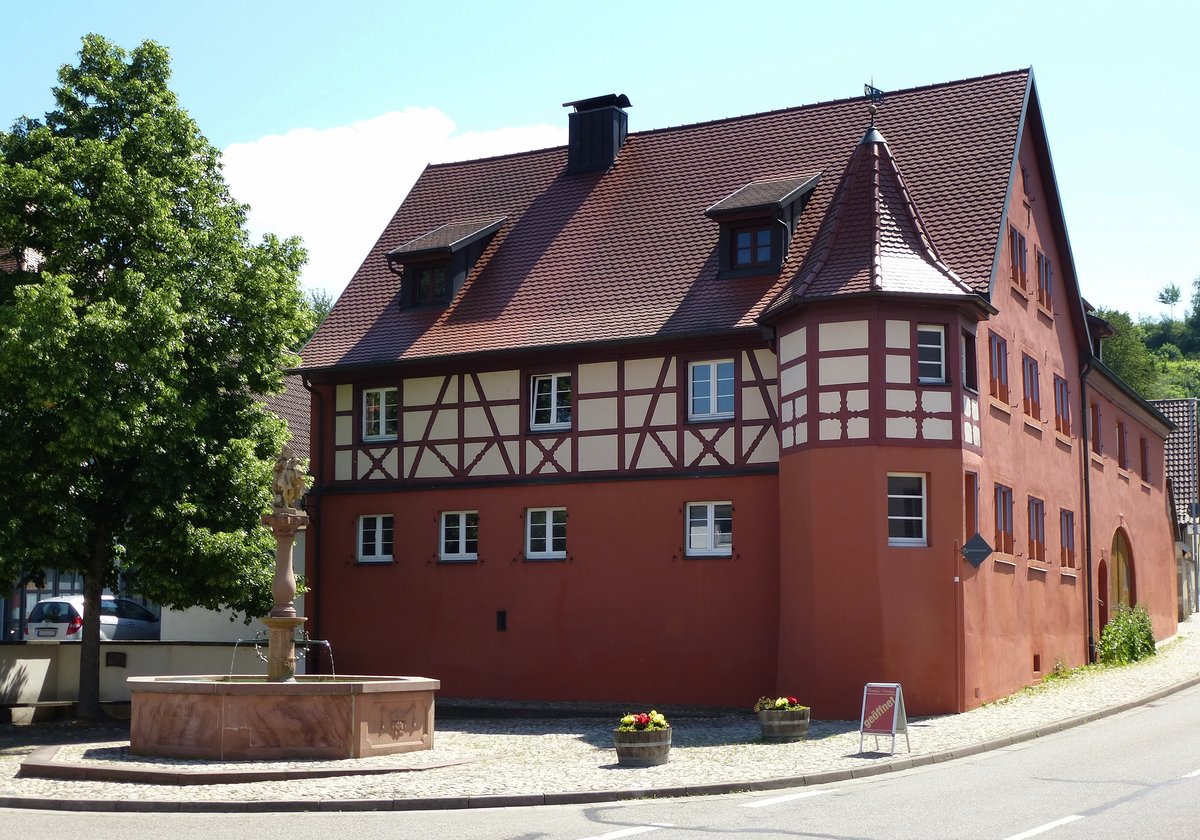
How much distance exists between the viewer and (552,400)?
1117 inches

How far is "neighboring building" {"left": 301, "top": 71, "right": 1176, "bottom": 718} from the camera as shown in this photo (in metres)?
23.7

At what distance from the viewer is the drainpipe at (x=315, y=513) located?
2998 centimetres

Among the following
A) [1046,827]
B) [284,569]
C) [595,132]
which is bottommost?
[1046,827]

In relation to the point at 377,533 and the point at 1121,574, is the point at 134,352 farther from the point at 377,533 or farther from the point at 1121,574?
the point at 1121,574

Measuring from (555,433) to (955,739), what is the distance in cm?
1092

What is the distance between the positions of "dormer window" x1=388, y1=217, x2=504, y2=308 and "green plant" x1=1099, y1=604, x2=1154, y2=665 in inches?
605

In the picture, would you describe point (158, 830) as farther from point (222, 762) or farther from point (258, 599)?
point (258, 599)

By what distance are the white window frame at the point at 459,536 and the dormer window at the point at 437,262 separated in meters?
4.41

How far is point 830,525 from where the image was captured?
77.2ft

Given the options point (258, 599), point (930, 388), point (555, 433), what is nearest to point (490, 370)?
point (555, 433)

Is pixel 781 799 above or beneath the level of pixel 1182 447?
beneath

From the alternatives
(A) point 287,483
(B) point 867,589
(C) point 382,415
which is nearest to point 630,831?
(A) point 287,483

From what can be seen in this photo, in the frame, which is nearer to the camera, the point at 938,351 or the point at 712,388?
the point at 938,351

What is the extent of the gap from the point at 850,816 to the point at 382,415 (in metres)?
18.7
